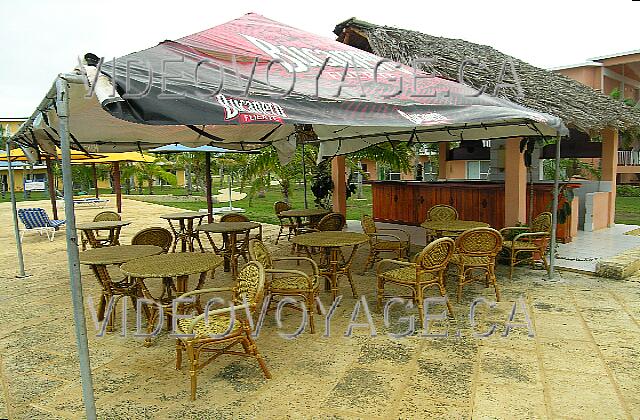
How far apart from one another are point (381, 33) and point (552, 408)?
27.9ft

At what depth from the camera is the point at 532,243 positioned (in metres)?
6.84

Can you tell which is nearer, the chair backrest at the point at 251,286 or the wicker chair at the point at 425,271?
the chair backrest at the point at 251,286

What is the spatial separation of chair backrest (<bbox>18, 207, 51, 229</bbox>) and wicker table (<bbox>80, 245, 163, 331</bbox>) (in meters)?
7.44

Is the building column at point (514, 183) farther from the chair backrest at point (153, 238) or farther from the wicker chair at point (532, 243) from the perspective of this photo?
the chair backrest at point (153, 238)

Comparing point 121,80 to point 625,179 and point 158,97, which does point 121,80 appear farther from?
point 625,179

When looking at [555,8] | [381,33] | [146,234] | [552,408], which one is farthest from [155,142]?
[555,8]

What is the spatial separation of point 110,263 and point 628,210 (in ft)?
54.6

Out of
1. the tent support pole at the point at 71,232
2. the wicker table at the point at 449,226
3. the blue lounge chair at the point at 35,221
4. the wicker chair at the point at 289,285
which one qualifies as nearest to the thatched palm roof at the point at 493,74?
the wicker table at the point at 449,226

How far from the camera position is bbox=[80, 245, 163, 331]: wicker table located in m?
4.65

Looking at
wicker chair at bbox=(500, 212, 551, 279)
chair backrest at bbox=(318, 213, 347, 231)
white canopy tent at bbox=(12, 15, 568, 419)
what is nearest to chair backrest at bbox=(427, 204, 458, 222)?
wicker chair at bbox=(500, 212, 551, 279)

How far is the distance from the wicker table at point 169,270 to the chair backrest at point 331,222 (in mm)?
2631

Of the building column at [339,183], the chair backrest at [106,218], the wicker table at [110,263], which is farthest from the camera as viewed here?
the building column at [339,183]

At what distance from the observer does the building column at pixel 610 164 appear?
1073 centimetres

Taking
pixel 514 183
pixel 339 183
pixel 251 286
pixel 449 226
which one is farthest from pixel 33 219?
pixel 514 183
